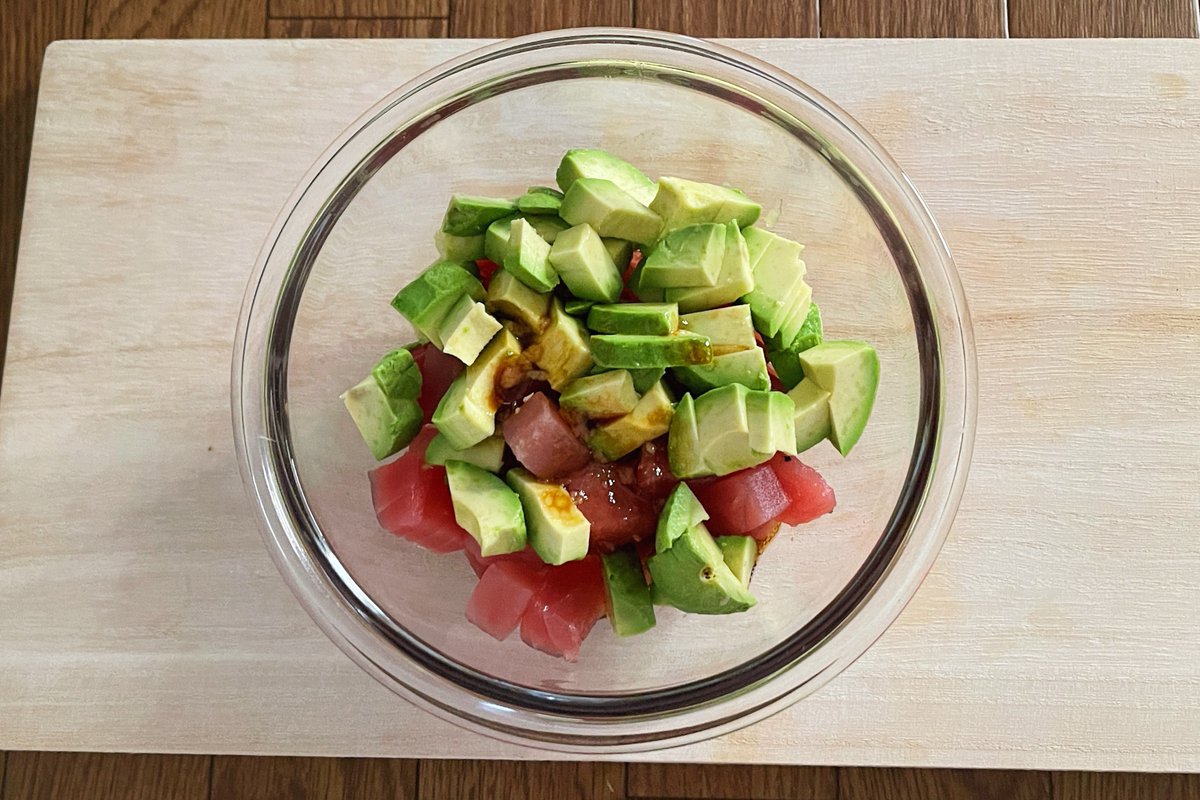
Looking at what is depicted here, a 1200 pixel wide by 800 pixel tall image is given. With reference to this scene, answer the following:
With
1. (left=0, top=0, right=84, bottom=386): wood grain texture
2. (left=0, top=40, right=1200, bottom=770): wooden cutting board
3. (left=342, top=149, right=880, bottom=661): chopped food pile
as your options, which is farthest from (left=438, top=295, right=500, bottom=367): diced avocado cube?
(left=0, top=0, right=84, bottom=386): wood grain texture

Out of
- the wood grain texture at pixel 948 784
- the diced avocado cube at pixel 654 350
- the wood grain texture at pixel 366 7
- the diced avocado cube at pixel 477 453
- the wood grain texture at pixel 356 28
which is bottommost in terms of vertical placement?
the wood grain texture at pixel 948 784

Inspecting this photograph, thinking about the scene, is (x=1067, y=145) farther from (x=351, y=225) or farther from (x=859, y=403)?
(x=351, y=225)

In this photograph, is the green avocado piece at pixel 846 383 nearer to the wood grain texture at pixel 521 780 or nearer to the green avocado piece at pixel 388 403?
the green avocado piece at pixel 388 403

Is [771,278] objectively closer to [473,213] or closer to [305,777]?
[473,213]

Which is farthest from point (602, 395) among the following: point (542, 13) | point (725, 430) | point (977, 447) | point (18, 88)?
point (18, 88)

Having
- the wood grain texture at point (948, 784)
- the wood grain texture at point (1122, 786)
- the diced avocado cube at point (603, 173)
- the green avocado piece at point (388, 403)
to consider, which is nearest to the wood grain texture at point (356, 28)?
the diced avocado cube at point (603, 173)
